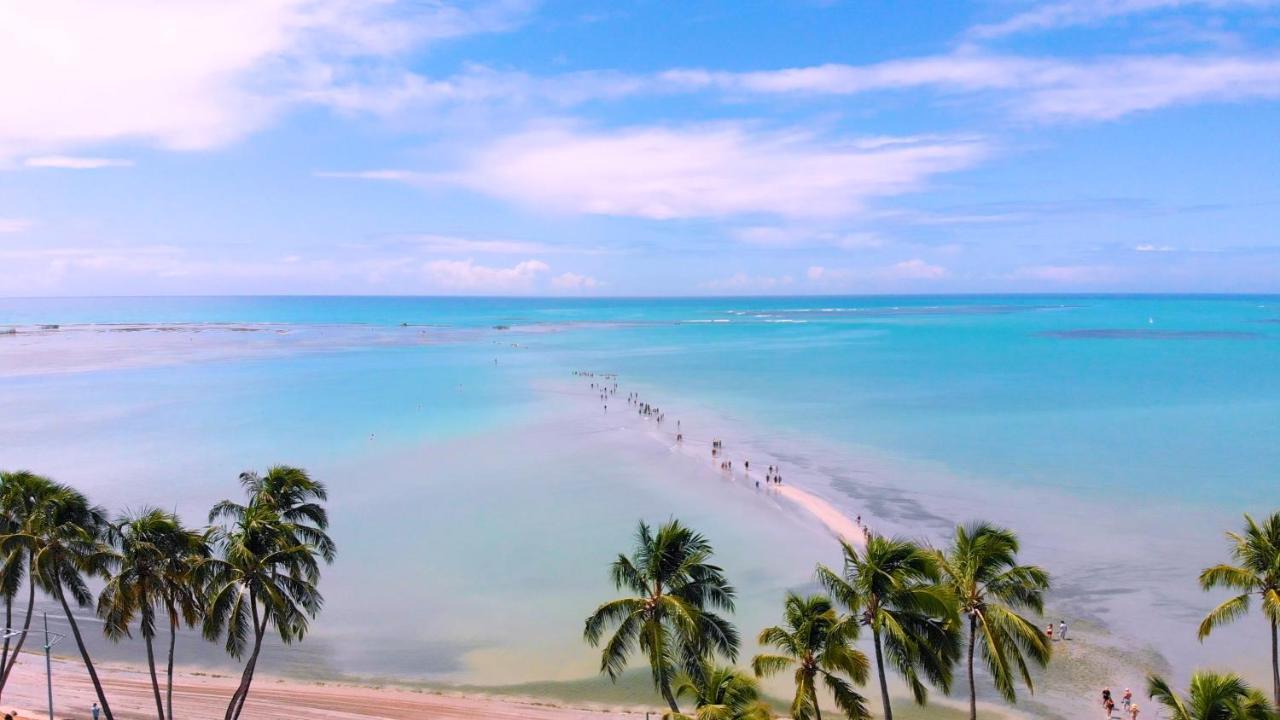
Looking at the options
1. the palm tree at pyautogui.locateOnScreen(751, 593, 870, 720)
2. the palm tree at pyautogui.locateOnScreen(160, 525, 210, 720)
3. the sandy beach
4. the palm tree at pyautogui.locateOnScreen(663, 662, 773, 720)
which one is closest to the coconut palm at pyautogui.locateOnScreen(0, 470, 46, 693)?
the palm tree at pyautogui.locateOnScreen(160, 525, 210, 720)

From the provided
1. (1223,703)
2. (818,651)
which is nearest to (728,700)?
(818,651)

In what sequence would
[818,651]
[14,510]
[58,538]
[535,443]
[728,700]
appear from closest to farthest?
1. [728,700]
2. [818,651]
3. [58,538]
4. [14,510]
5. [535,443]

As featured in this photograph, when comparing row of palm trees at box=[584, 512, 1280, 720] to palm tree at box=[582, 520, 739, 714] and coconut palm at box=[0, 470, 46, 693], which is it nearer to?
palm tree at box=[582, 520, 739, 714]

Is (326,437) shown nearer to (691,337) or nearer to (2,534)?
(2,534)

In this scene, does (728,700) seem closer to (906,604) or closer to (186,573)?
(906,604)

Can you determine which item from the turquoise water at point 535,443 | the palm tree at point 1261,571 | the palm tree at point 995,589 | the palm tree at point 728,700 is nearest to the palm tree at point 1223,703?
the palm tree at point 995,589

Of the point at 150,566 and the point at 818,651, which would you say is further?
the point at 150,566

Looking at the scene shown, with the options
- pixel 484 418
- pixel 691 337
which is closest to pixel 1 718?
pixel 484 418
